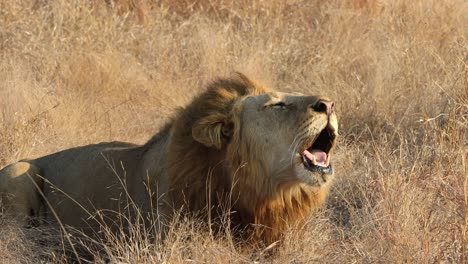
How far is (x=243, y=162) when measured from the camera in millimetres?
4543

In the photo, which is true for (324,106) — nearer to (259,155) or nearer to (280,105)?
(280,105)

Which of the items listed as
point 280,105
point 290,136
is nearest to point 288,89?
point 280,105

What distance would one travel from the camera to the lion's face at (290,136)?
4.37m

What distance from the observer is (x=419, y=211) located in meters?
4.55

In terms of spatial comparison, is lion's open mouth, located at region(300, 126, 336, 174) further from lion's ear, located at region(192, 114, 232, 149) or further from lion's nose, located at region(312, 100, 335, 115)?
lion's ear, located at region(192, 114, 232, 149)

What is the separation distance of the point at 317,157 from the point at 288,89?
3.70 meters

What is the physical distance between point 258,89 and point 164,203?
2.50ft

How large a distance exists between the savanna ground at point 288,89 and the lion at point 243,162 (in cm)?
15

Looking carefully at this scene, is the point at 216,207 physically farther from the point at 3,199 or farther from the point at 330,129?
the point at 3,199

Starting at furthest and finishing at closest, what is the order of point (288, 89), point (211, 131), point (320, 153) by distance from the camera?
1. point (288, 89)
2. point (211, 131)
3. point (320, 153)

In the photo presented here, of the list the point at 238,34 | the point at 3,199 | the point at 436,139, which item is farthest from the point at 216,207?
the point at 238,34

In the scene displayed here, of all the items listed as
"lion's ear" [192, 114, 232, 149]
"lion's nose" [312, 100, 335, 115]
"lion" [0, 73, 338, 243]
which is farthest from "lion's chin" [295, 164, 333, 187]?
"lion's ear" [192, 114, 232, 149]

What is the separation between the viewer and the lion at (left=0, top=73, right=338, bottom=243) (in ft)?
14.5

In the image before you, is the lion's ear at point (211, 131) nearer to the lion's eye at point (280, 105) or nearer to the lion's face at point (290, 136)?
the lion's face at point (290, 136)
